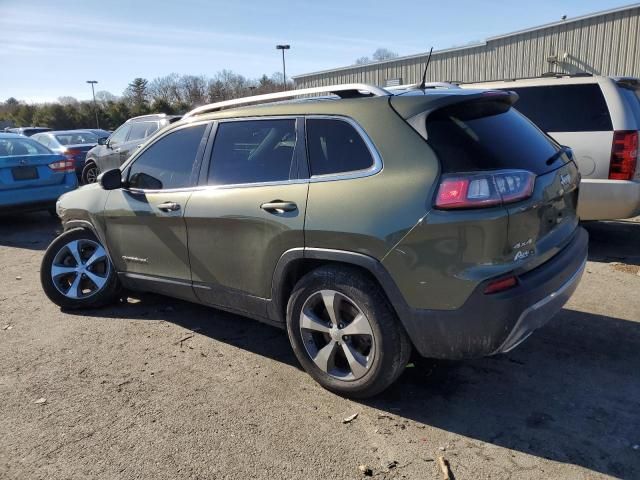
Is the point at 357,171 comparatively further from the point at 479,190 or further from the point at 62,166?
the point at 62,166

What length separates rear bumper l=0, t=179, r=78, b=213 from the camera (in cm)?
855

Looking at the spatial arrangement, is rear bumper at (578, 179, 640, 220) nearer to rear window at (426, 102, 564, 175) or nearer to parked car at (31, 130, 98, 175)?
rear window at (426, 102, 564, 175)

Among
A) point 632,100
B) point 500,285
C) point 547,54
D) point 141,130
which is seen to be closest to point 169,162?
point 500,285

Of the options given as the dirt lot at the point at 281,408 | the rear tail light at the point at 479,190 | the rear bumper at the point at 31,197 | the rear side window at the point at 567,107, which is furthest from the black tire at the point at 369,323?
the rear bumper at the point at 31,197

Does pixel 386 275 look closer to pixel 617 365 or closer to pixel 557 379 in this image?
pixel 557 379

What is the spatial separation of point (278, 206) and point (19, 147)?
311 inches

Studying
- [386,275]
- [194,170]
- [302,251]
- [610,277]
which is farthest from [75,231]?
[610,277]

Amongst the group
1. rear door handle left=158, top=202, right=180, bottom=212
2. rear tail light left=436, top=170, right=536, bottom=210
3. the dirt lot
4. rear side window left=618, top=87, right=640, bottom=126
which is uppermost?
rear side window left=618, top=87, right=640, bottom=126

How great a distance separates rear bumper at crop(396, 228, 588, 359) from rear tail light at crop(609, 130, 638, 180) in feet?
10.7

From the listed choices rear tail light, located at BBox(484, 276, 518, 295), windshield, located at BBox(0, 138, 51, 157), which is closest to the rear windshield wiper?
rear tail light, located at BBox(484, 276, 518, 295)

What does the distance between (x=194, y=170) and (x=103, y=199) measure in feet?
4.06

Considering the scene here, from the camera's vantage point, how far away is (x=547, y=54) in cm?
1952

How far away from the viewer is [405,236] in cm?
280

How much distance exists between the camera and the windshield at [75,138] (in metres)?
15.5
